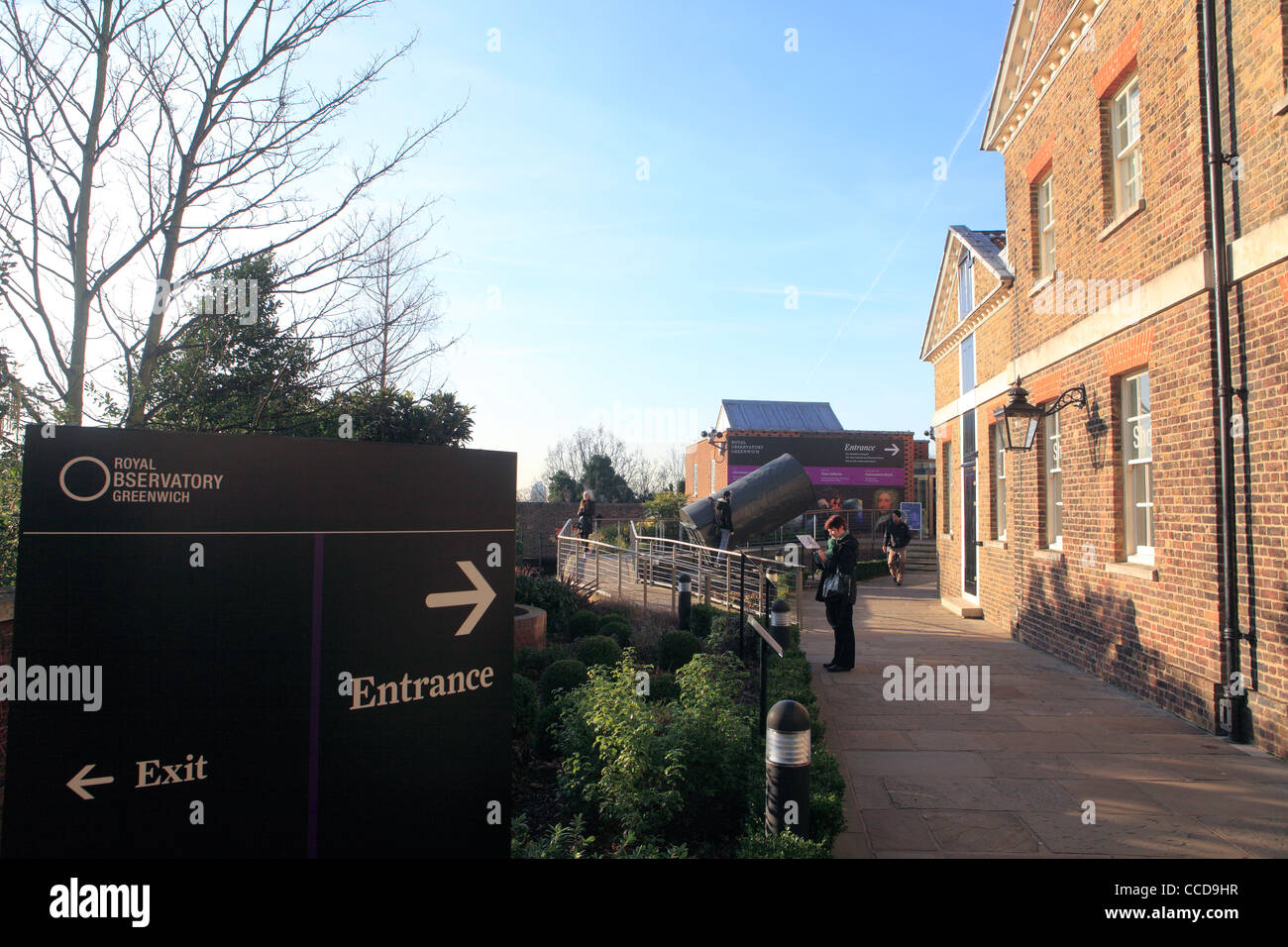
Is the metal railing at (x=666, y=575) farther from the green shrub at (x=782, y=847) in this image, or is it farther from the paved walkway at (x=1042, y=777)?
the green shrub at (x=782, y=847)

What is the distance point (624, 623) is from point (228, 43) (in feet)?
23.7

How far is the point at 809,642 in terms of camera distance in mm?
11594

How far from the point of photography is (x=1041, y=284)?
1047 cm

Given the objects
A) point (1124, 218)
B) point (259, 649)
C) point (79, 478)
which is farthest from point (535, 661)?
point (1124, 218)

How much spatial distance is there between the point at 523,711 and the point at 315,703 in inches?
146

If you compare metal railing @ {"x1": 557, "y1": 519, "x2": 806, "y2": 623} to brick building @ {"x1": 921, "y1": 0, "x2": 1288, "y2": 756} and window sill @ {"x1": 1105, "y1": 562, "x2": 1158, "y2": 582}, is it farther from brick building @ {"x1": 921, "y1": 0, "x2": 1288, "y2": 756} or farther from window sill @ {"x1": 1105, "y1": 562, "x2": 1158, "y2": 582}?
window sill @ {"x1": 1105, "y1": 562, "x2": 1158, "y2": 582}

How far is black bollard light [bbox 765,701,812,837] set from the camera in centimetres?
364

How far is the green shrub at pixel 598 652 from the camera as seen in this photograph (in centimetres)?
796

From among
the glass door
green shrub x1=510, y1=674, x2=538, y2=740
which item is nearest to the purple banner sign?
the glass door

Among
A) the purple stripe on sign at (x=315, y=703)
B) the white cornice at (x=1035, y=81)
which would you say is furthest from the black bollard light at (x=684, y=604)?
the purple stripe on sign at (x=315, y=703)

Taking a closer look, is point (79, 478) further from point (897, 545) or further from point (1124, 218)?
point (897, 545)

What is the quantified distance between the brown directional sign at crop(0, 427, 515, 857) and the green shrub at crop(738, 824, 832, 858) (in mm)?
1152
